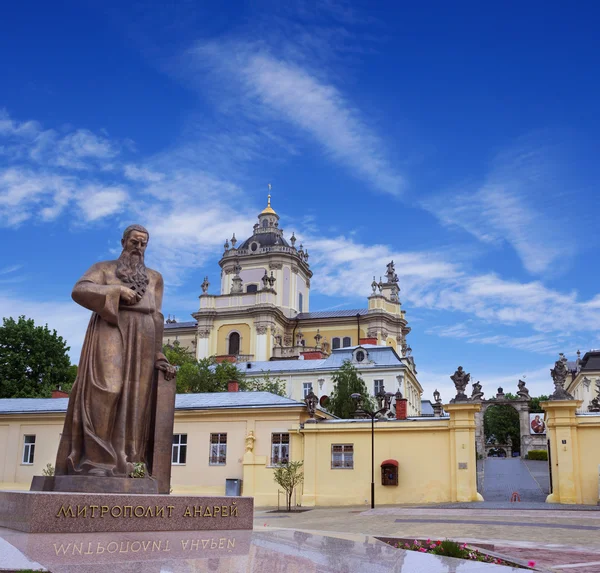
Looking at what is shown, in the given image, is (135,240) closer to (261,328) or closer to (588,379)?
(261,328)

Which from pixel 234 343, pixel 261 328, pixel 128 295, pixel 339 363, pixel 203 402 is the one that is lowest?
pixel 128 295

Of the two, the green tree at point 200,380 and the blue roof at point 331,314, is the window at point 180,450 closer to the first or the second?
the green tree at point 200,380

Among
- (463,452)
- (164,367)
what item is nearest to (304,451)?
(463,452)

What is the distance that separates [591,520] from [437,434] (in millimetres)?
8775

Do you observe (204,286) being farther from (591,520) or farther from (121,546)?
(121,546)

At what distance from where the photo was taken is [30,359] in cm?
4772

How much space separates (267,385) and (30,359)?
660 inches

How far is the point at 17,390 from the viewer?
150ft

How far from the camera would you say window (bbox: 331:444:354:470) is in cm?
2873

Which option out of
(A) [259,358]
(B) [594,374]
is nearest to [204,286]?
(A) [259,358]

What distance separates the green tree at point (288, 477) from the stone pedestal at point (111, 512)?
62.9ft

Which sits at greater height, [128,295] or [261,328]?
[261,328]

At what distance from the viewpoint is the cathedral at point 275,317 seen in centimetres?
7619

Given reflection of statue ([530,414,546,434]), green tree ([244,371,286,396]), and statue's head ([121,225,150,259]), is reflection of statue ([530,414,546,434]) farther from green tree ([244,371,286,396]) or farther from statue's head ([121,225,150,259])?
statue's head ([121,225,150,259])
